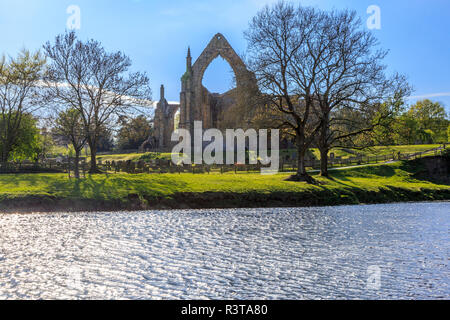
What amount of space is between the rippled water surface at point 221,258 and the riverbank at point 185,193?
4.09m

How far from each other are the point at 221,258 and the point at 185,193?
51.5ft

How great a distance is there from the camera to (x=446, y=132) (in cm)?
10194

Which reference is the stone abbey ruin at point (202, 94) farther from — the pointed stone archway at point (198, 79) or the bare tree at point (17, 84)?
the bare tree at point (17, 84)

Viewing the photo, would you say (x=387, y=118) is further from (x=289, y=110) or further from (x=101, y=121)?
(x=101, y=121)

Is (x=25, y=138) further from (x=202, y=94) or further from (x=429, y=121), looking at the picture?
(x=429, y=121)

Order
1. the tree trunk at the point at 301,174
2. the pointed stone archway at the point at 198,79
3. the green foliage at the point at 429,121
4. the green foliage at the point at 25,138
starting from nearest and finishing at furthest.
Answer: the tree trunk at the point at 301,174
the green foliage at the point at 25,138
the pointed stone archway at the point at 198,79
the green foliage at the point at 429,121

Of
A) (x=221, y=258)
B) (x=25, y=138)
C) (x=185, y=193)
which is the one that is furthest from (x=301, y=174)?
(x=25, y=138)

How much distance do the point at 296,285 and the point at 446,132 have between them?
349 ft

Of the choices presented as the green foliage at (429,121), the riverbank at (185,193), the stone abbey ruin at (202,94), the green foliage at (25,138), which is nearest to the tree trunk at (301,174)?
the riverbank at (185,193)

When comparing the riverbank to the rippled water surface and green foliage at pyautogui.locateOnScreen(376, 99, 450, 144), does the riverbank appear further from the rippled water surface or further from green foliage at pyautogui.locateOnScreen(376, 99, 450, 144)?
green foliage at pyautogui.locateOnScreen(376, 99, 450, 144)

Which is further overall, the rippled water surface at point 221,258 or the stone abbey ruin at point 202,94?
the stone abbey ruin at point 202,94

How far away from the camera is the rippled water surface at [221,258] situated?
30.9 feet

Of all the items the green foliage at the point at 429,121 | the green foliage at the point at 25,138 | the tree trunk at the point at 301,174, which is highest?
the green foliage at the point at 429,121
